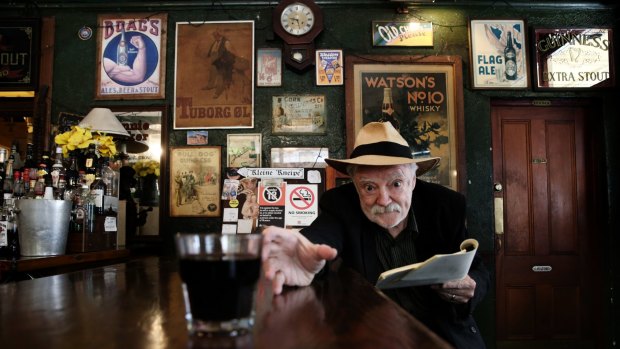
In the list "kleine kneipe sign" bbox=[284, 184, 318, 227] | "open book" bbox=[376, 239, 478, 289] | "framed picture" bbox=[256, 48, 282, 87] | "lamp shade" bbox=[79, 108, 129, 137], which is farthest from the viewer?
"framed picture" bbox=[256, 48, 282, 87]

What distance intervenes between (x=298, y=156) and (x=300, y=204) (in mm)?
590

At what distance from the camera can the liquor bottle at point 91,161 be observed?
260cm

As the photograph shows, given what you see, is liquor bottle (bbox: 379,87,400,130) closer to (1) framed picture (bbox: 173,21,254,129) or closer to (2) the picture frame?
(1) framed picture (bbox: 173,21,254,129)

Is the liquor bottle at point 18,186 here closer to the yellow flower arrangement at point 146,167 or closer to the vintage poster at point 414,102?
the yellow flower arrangement at point 146,167

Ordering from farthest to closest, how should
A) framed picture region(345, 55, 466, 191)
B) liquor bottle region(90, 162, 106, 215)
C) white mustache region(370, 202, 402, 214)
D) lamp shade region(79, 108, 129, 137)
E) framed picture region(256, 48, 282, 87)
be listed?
framed picture region(256, 48, 282, 87) < framed picture region(345, 55, 466, 191) < lamp shade region(79, 108, 129, 137) < liquor bottle region(90, 162, 106, 215) < white mustache region(370, 202, 402, 214)

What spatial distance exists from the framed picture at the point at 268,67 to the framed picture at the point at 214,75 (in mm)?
62

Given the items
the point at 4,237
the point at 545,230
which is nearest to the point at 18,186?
the point at 4,237

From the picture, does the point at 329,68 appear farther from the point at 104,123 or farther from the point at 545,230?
the point at 545,230

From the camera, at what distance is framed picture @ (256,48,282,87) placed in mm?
3986

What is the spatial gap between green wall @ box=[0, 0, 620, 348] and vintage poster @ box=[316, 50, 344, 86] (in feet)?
0.19

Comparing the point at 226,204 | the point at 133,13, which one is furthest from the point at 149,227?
the point at 133,13

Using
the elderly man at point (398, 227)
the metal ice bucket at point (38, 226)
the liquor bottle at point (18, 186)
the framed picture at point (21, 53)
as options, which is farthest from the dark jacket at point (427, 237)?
the framed picture at point (21, 53)

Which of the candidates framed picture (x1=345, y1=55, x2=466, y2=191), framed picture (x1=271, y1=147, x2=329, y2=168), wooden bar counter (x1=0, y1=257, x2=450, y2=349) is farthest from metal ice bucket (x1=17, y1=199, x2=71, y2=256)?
framed picture (x1=345, y1=55, x2=466, y2=191)

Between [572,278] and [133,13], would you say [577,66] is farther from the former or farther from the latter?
[133,13]
